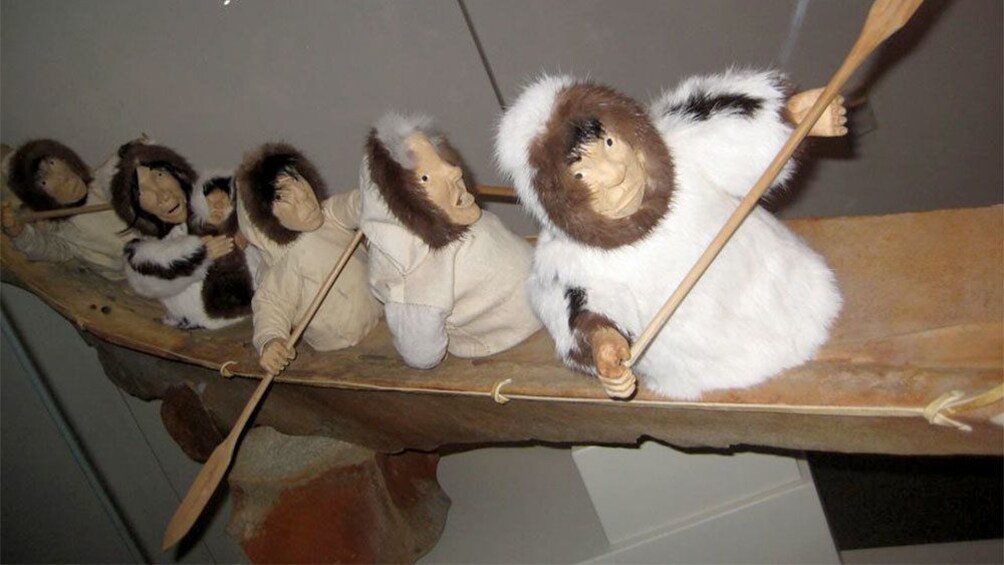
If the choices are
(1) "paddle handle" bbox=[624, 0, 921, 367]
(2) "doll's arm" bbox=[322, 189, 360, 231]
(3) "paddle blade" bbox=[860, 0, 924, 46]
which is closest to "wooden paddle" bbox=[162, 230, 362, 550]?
(2) "doll's arm" bbox=[322, 189, 360, 231]

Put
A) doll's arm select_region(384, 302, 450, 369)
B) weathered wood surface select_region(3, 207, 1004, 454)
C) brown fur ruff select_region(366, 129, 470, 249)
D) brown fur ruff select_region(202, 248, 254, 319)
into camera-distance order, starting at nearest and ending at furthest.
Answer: weathered wood surface select_region(3, 207, 1004, 454) → brown fur ruff select_region(366, 129, 470, 249) → doll's arm select_region(384, 302, 450, 369) → brown fur ruff select_region(202, 248, 254, 319)

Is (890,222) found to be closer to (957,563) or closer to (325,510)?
(957,563)

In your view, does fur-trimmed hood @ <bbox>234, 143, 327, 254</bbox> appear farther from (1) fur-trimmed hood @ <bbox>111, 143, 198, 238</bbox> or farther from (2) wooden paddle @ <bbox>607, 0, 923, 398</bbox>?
(2) wooden paddle @ <bbox>607, 0, 923, 398</bbox>

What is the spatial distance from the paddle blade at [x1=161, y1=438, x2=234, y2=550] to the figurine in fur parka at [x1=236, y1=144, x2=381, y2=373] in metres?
0.28

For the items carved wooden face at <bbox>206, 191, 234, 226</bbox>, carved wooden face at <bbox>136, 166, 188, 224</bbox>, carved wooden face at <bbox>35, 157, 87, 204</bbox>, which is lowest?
carved wooden face at <bbox>206, 191, 234, 226</bbox>

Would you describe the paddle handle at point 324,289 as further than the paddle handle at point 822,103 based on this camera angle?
Yes

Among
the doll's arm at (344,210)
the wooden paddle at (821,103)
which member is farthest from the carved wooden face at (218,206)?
the wooden paddle at (821,103)

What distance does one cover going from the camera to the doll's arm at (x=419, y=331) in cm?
156

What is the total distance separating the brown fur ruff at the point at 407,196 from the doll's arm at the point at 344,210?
375mm

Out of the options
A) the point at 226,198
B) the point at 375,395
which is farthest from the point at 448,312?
the point at 226,198

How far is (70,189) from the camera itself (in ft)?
8.04

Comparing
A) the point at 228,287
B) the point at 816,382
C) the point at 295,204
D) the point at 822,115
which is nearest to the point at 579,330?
the point at 816,382

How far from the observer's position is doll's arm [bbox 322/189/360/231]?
6.03ft

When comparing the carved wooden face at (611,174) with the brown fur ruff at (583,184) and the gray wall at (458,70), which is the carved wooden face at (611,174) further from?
the gray wall at (458,70)
